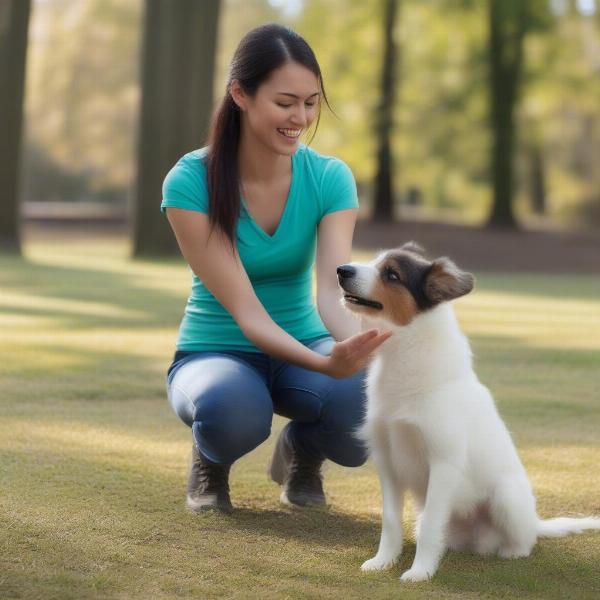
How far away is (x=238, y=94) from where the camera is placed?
4391 millimetres

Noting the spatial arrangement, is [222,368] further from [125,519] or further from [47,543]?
[47,543]

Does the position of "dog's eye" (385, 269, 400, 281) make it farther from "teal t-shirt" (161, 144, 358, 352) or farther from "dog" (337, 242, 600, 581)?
"teal t-shirt" (161, 144, 358, 352)

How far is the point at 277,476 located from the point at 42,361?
3629mm

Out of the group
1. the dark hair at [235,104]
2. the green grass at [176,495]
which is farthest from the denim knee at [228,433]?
the dark hair at [235,104]

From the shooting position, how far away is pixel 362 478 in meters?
5.20

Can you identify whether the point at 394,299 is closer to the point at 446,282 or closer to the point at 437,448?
the point at 446,282

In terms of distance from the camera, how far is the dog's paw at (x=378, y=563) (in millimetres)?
3832

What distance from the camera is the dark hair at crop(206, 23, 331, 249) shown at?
426cm

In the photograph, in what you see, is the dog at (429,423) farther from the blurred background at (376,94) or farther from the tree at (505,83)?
the tree at (505,83)

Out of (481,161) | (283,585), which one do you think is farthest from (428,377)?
(481,161)

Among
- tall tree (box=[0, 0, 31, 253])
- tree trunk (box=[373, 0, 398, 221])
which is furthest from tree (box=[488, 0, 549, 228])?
tall tree (box=[0, 0, 31, 253])

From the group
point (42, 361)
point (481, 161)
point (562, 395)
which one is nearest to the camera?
point (562, 395)

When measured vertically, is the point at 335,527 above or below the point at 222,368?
below

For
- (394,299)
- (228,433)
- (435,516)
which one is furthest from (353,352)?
(228,433)
